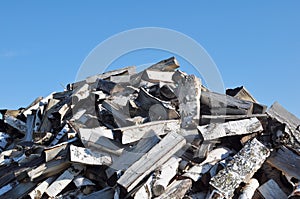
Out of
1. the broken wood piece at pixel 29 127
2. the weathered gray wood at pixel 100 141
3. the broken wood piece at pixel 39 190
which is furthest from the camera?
the broken wood piece at pixel 29 127

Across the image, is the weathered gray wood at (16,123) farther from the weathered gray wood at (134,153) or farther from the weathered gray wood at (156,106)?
the weathered gray wood at (134,153)

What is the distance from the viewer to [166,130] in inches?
231

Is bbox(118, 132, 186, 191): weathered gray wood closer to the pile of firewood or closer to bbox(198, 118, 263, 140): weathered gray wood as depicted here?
the pile of firewood

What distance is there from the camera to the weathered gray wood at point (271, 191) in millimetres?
5086

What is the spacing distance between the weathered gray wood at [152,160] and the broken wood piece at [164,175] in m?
0.08

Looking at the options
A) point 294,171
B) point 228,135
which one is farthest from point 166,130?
point 294,171

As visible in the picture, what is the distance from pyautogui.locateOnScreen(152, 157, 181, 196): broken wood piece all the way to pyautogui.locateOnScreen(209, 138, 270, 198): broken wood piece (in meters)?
0.51

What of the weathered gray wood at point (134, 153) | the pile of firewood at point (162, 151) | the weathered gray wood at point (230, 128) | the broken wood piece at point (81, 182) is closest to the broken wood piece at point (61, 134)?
the pile of firewood at point (162, 151)

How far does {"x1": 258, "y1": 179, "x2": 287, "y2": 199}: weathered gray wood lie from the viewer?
5.09 m

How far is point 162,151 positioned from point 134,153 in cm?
39

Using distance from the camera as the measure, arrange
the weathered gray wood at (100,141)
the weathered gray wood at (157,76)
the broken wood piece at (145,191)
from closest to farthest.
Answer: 1. the broken wood piece at (145,191)
2. the weathered gray wood at (100,141)
3. the weathered gray wood at (157,76)

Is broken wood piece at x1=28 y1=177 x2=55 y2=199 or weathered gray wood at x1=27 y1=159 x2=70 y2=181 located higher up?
weathered gray wood at x1=27 y1=159 x2=70 y2=181

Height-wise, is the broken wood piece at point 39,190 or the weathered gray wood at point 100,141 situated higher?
the weathered gray wood at point 100,141

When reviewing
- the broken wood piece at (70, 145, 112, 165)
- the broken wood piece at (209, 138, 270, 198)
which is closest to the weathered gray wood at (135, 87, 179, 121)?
the broken wood piece at (70, 145, 112, 165)
